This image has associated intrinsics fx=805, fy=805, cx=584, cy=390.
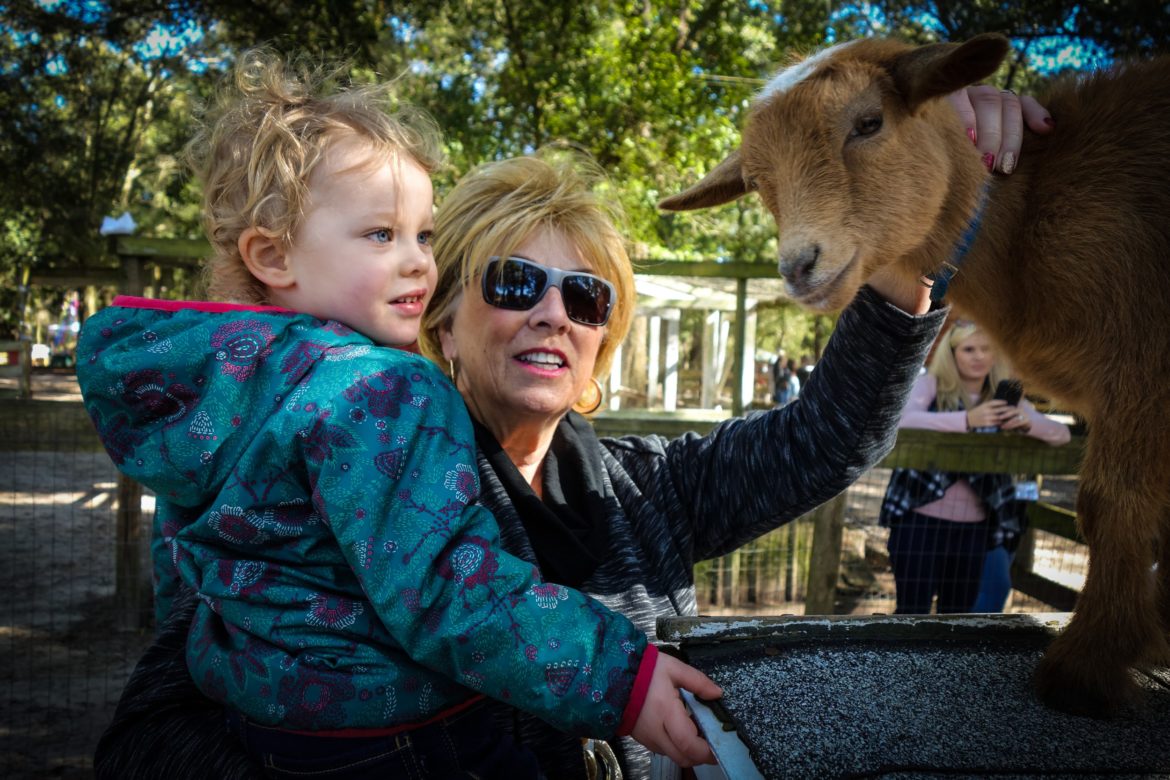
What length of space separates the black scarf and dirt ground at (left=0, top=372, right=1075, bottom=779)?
335 cm

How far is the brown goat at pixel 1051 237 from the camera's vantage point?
54.4 inches

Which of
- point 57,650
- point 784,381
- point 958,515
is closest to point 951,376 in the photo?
point 958,515

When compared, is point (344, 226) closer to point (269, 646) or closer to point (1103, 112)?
point (269, 646)

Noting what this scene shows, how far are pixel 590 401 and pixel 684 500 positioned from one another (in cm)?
43

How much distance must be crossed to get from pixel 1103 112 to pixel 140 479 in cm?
193

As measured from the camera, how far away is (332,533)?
1320mm

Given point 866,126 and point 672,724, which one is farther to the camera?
point 866,126

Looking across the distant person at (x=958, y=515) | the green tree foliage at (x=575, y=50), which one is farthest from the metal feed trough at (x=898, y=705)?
the green tree foliage at (x=575, y=50)

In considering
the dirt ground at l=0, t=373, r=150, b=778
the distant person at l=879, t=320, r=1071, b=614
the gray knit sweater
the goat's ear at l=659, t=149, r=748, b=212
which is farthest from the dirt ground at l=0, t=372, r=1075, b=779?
the goat's ear at l=659, t=149, r=748, b=212

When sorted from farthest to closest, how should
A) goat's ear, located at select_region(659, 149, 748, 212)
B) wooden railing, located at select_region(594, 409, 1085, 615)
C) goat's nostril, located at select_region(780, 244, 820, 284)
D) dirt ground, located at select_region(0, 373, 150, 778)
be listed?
dirt ground, located at select_region(0, 373, 150, 778), wooden railing, located at select_region(594, 409, 1085, 615), goat's ear, located at select_region(659, 149, 748, 212), goat's nostril, located at select_region(780, 244, 820, 284)

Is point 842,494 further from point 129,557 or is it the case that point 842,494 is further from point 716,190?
point 129,557

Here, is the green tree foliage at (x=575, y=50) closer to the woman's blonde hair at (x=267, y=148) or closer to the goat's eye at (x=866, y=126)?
the goat's eye at (x=866, y=126)

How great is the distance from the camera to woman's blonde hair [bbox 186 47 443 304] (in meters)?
1.45

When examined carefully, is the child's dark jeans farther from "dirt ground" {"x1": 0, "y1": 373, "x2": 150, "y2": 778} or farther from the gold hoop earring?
"dirt ground" {"x1": 0, "y1": 373, "x2": 150, "y2": 778}
